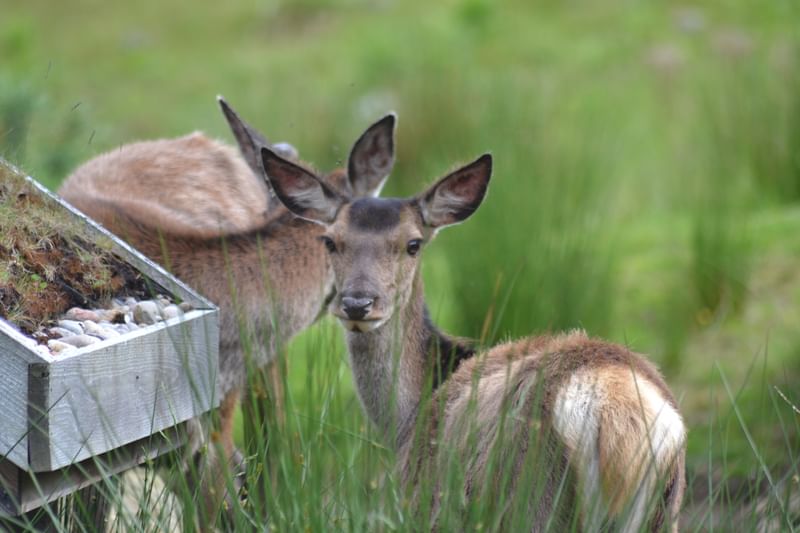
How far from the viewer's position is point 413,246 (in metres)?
4.09

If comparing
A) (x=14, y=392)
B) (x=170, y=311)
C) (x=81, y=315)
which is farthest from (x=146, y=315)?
(x=14, y=392)

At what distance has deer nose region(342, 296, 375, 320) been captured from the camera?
150 inches

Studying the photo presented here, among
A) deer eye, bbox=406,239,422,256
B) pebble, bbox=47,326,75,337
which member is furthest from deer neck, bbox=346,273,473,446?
pebble, bbox=47,326,75,337

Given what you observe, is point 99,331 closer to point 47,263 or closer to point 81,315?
point 81,315

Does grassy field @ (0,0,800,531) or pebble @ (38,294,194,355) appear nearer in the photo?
pebble @ (38,294,194,355)

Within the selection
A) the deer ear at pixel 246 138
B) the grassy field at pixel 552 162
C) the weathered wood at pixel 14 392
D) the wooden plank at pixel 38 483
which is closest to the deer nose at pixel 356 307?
the grassy field at pixel 552 162

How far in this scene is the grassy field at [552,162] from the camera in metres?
3.77

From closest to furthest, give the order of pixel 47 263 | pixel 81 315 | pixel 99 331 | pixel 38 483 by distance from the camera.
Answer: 1. pixel 38 483
2. pixel 99 331
3. pixel 81 315
4. pixel 47 263

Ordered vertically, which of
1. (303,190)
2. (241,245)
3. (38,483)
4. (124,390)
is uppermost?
(303,190)

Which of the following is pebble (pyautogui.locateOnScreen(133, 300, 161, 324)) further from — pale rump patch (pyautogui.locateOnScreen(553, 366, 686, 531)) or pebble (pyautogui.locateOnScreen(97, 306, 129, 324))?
pale rump patch (pyautogui.locateOnScreen(553, 366, 686, 531))

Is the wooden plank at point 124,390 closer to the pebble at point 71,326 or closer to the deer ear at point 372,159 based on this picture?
the pebble at point 71,326

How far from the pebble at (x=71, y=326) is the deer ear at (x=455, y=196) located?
129 centimetres

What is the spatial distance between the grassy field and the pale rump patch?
23cm

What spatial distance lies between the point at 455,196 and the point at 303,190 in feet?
1.79
